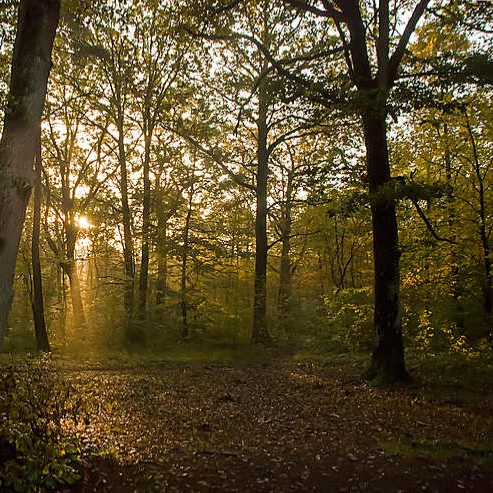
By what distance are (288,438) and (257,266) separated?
1328 centimetres

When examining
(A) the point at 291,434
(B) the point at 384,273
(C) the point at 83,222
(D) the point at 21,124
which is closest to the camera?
(D) the point at 21,124

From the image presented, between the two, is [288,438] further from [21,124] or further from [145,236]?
[145,236]

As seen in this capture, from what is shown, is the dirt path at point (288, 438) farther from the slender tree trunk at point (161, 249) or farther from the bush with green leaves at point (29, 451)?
the slender tree trunk at point (161, 249)

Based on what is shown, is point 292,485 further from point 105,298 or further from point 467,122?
point 105,298

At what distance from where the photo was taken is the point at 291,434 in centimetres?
636

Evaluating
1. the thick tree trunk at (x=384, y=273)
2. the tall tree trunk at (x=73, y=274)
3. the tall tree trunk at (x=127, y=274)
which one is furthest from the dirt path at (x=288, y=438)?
the tall tree trunk at (x=73, y=274)

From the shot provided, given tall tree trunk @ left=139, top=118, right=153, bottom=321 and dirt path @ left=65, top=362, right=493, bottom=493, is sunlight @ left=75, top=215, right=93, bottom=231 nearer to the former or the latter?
tall tree trunk @ left=139, top=118, right=153, bottom=321

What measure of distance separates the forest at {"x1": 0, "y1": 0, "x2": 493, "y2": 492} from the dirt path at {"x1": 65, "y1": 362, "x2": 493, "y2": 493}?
43 mm

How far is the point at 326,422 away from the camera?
6.93m

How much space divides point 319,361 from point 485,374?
5.51 metres

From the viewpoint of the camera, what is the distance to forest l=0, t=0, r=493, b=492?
5027 mm

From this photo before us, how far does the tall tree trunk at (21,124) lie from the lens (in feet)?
15.7

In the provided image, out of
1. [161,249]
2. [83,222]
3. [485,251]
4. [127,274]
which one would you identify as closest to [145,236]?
[161,249]


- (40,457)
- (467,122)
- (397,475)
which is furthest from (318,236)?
(40,457)
